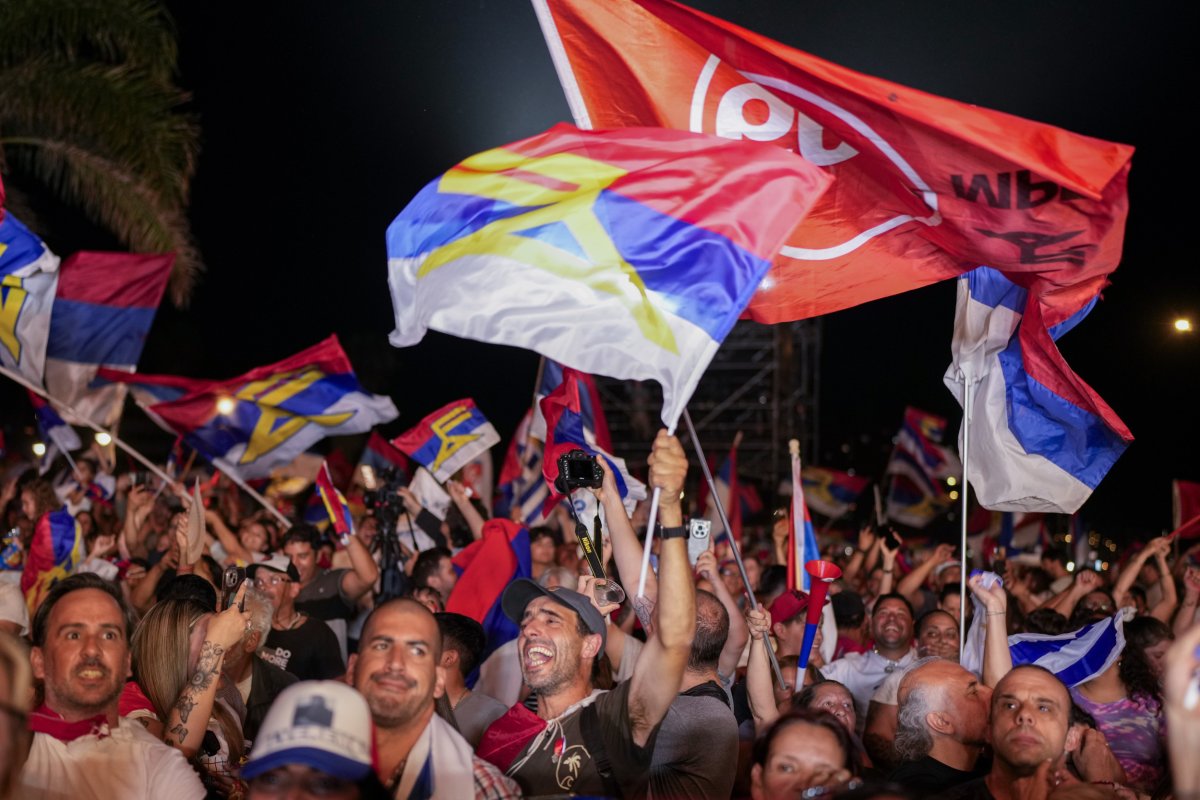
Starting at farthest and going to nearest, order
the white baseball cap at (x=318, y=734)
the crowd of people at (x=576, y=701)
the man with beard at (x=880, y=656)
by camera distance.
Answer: the man with beard at (x=880, y=656), the crowd of people at (x=576, y=701), the white baseball cap at (x=318, y=734)

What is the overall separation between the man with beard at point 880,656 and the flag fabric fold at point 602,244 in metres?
2.97

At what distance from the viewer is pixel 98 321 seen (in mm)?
11438

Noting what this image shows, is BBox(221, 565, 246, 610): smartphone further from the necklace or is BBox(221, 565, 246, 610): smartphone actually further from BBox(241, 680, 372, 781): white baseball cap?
the necklace

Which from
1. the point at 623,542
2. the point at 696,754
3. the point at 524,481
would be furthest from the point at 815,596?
the point at 524,481

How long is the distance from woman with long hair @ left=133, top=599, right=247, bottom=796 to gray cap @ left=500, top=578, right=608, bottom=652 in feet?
3.35

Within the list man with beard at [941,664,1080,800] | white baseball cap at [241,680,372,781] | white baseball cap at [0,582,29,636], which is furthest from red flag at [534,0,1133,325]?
white baseball cap at [0,582,29,636]

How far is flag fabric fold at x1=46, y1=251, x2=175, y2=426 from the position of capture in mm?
11273

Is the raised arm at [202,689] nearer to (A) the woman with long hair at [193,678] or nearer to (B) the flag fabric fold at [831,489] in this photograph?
(A) the woman with long hair at [193,678]

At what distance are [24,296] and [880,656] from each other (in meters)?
6.51

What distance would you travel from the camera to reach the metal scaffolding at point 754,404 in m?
30.5

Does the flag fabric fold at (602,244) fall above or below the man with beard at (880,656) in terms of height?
above

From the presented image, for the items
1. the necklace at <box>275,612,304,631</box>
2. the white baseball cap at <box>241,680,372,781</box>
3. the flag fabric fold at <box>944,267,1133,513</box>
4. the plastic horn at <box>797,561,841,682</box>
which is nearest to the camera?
the white baseball cap at <box>241,680,372,781</box>

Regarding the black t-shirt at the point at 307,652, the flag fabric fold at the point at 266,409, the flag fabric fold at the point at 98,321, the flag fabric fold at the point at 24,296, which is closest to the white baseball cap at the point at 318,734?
the black t-shirt at the point at 307,652

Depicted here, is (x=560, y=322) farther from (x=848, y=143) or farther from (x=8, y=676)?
(x=8, y=676)
